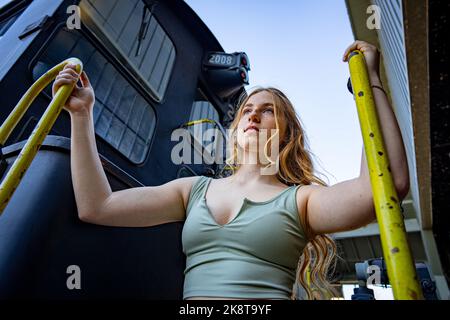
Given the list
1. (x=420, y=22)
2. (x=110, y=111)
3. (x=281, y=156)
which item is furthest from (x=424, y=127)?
(x=110, y=111)

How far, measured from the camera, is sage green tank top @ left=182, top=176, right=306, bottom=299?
90 cm

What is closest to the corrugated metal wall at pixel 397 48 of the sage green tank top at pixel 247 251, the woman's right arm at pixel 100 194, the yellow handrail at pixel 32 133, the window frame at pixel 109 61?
the sage green tank top at pixel 247 251

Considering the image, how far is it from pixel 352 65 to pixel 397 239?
53 centimetres

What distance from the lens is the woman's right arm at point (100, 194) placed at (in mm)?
1117

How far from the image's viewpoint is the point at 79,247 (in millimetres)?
1187

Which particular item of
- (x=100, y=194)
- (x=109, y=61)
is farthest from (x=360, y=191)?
(x=109, y=61)

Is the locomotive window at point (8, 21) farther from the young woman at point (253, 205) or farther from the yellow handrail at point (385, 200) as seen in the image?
the yellow handrail at point (385, 200)

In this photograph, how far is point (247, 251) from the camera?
0.95 m

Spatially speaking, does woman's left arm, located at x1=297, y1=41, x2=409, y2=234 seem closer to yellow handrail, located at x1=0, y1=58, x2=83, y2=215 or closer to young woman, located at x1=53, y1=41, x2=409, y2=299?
young woman, located at x1=53, y1=41, x2=409, y2=299

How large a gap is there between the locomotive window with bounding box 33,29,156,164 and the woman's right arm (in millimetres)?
1221

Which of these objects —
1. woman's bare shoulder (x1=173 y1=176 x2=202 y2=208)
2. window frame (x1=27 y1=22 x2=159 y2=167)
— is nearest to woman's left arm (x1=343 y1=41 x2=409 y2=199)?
Result: woman's bare shoulder (x1=173 y1=176 x2=202 y2=208)

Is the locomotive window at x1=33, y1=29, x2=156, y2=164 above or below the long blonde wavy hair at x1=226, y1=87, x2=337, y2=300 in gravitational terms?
above

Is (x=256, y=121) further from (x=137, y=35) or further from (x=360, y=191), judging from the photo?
(x=137, y=35)

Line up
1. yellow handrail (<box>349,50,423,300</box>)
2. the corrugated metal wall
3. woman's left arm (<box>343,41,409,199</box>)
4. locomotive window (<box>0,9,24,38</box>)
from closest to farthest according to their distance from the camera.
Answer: yellow handrail (<box>349,50,423,300</box>) < woman's left arm (<box>343,41,409,199</box>) < the corrugated metal wall < locomotive window (<box>0,9,24,38</box>)
